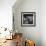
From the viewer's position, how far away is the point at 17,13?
482cm

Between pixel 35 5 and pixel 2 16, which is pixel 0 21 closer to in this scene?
pixel 2 16

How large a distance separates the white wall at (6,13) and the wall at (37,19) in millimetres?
716

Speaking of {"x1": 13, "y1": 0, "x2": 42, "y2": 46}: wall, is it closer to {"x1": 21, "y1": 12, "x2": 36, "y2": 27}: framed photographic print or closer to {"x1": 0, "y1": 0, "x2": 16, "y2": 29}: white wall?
{"x1": 21, "y1": 12, "x2": 36, "y2": 27}: framed photographic print

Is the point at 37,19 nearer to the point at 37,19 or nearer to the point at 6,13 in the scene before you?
the point at 37,19

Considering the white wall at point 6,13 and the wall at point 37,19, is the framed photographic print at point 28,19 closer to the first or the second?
the wall at point 37,19

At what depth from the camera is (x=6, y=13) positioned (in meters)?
4.12

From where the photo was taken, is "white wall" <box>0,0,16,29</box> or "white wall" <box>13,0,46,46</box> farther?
"white wall" <box>13,0,46,46</box>

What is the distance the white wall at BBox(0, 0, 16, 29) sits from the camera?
4.04m

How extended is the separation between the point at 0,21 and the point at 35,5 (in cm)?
171

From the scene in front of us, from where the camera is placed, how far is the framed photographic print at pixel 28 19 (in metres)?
4.79

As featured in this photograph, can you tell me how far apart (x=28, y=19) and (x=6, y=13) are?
1156mm

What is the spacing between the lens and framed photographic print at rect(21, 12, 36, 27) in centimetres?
479

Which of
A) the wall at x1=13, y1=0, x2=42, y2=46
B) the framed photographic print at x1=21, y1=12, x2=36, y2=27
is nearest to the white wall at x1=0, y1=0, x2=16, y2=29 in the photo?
the wall at x1=13, y1=0, x2=42, y2=46

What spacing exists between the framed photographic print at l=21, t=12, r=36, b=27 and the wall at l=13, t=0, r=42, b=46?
0.44ft
